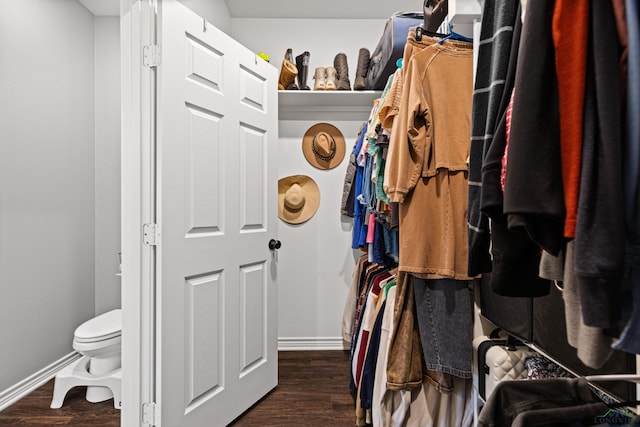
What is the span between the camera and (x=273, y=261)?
227 centimetres

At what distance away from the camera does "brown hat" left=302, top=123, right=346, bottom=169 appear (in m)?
2.91

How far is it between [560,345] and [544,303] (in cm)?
11

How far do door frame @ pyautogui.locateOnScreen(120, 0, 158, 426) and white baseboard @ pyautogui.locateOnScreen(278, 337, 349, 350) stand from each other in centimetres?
145

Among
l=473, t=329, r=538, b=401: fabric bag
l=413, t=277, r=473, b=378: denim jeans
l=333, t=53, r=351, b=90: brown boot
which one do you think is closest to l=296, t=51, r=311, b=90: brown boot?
l=333, t=53, r=351, b=90: brown boot

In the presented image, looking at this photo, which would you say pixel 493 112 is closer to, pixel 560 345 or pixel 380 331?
pixel 560 345

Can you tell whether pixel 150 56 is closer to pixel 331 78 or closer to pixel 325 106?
pixel 331 78

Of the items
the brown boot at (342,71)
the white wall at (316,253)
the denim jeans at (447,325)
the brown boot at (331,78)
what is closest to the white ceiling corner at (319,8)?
the white wall at (316,253)

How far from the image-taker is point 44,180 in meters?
2.35

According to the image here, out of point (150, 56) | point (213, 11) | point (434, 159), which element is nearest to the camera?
point (434, 159)

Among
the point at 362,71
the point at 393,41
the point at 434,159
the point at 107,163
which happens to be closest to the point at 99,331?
the point at 107,163

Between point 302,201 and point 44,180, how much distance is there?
167 centimetres

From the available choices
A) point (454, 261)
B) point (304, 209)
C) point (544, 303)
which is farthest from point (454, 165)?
point (304, 209)

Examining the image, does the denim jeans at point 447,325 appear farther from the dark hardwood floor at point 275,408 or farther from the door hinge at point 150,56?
the door hinge at point 150,56

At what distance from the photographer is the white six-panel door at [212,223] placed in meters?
1.57
